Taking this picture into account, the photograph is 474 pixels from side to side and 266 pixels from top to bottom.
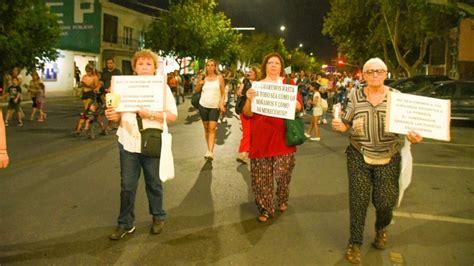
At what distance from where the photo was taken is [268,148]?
528 centimetres

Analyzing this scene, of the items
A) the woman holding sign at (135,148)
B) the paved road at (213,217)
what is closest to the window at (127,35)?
the paved road at (213,217)

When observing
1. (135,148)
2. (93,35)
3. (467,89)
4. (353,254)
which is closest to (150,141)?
(135,148)

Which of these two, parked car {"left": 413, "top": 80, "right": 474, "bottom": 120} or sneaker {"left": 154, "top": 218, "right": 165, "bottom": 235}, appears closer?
sneaker {"left": 154, "top": 218, "right": 165, "bottom": 235}

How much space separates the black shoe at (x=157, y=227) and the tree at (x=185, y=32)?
37.5 m

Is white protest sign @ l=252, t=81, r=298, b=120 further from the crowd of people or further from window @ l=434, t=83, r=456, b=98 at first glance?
window @ l=434, t=83, r=456, b=98

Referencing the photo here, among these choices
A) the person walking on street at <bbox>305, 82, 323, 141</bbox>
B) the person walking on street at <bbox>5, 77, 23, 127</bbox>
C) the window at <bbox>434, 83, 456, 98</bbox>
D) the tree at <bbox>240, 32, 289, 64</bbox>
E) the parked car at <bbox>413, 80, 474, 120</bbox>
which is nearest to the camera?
the person walking on street at <bbox>305, 82, 323, 141</bbox>

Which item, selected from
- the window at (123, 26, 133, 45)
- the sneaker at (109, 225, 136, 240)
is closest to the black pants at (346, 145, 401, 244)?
the sneaker at (109, 225, 136, 240)

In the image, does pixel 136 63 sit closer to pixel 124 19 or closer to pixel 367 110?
pixel 367 110

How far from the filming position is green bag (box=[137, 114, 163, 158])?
447 cm

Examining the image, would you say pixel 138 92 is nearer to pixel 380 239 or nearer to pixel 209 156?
pixel 380 239

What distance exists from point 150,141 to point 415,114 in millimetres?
2321

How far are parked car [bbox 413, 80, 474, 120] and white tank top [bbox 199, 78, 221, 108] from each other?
10.7m

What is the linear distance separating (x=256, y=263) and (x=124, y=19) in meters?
42.8

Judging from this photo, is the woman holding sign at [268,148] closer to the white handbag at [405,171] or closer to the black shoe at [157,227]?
the black shoe at [157,227]
